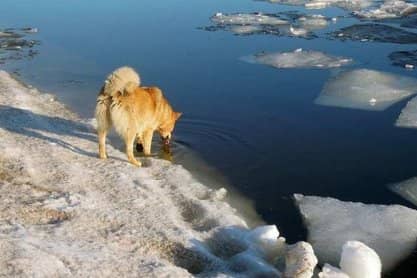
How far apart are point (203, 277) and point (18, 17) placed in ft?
56.9

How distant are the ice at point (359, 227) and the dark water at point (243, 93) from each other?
22cm

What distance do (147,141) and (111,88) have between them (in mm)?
1472

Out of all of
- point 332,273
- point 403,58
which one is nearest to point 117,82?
point 332,273

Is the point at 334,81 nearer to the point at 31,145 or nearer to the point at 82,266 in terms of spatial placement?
the point at 31,145

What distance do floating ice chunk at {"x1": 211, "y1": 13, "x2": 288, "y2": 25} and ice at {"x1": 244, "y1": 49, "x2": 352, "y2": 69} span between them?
3.60 m

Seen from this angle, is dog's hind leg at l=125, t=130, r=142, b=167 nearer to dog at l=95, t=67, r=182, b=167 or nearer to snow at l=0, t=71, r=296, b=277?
dog at l=95, t=67, r=182, b=167

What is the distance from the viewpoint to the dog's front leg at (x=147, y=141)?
9086 millimetres

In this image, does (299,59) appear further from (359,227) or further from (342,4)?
(342,4)

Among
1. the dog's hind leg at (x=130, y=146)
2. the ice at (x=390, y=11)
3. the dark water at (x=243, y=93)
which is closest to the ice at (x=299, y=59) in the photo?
the dark water at (x=243, y=93)

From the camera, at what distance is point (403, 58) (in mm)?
13844

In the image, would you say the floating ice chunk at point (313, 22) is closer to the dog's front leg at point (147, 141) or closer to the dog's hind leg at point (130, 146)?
the dog's front leg at point (147, 141)

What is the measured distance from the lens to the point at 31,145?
354 inches

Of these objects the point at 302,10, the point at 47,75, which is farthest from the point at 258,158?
the point at 302,10

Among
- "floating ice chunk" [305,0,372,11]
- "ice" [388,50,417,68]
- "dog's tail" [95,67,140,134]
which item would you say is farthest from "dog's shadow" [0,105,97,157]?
"floating ice chunk" [305,0,372,11]
